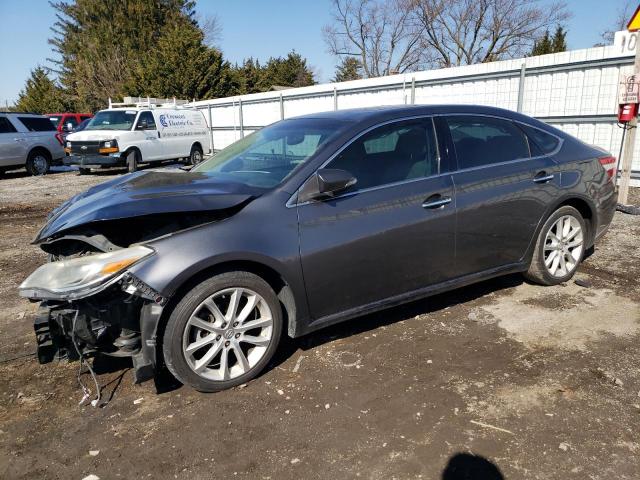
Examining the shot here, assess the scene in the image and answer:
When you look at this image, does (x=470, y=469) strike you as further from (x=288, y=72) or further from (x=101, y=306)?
(x=288, y=72)

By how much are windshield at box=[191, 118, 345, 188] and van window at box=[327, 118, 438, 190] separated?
219mm

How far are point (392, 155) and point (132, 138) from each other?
12.8 m

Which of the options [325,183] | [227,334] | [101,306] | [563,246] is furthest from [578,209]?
[101,306]

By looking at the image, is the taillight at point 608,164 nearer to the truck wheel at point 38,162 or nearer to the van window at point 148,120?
the van window at point 148,120

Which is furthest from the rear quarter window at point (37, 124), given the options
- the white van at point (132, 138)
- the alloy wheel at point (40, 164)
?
the white van at point (132, 138)

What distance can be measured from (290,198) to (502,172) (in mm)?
1881

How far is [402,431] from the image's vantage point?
269 cm

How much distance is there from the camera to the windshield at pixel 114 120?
15023 millimetres

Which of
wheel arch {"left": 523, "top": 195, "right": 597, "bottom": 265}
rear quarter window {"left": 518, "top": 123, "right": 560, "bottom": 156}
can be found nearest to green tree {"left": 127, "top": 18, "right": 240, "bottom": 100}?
rear quarter window {"left": 518, "top": 123, "right": 560, "bottom": 156}

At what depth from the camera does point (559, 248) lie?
15.0 ft

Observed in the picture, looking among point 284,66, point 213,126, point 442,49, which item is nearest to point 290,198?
point 213,126

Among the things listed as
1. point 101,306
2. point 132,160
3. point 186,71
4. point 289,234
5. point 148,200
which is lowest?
point 132,160

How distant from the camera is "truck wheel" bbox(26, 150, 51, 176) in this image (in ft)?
50.1

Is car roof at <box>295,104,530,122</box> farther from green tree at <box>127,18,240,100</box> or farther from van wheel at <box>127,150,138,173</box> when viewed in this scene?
green tree at <box>127,18,240,100</box>
